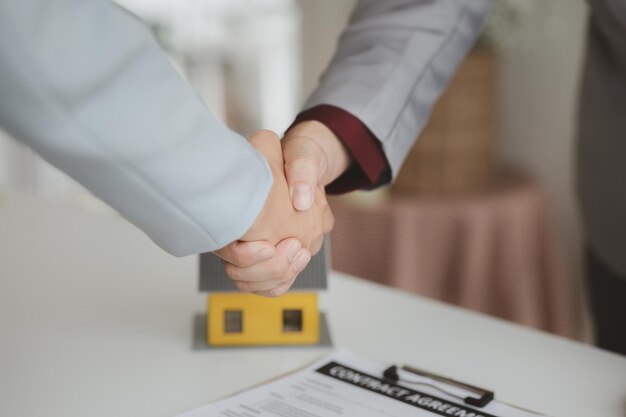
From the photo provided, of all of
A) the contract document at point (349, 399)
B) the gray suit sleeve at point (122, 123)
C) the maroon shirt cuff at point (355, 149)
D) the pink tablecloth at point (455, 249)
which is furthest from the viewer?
the pink tablecloth at point (455, 249)

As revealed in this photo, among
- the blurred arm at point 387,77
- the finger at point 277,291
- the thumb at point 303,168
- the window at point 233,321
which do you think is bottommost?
the window at point 233,321

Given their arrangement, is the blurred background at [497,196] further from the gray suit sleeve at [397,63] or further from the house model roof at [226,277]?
the house model roof at [226,277]

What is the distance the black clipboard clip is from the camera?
0.76 m

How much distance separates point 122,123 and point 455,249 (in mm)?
1442

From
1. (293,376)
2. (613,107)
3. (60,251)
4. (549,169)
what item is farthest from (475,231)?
(293,376)

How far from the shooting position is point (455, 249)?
1.96 meters

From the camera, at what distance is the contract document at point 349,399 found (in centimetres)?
74

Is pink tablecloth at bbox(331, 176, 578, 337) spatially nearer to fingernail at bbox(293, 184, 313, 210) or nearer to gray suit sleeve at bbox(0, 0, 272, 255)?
fingernail at bbox(293, 184, 313, 210)

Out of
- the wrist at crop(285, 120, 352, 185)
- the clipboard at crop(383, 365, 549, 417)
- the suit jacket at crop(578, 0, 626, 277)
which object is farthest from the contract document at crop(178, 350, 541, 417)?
the suit jacket at crop(578, 0, 626, 277)

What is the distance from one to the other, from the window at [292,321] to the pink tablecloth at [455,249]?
3.33 ft

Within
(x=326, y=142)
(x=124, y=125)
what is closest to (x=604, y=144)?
(x=326, y=142)

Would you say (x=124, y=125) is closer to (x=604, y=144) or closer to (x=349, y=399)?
(x=349, y=399)

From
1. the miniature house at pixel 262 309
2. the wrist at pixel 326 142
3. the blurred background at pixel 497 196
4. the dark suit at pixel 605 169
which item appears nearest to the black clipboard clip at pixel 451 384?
the miniature house at pixel 262 309

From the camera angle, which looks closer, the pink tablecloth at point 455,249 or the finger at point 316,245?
the finger at point 316,245
